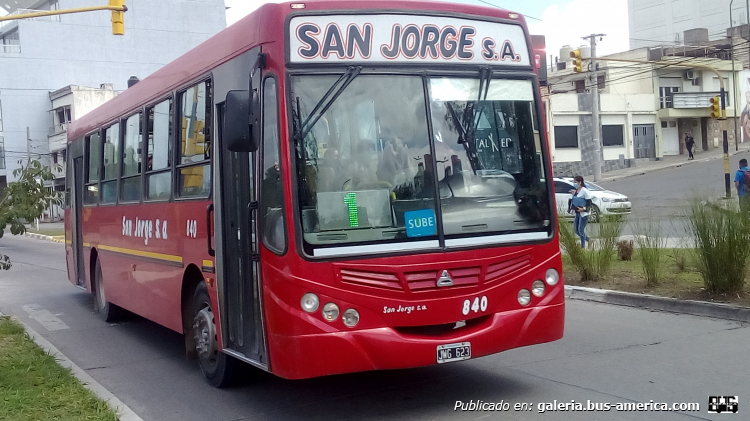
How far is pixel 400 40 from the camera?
593cm

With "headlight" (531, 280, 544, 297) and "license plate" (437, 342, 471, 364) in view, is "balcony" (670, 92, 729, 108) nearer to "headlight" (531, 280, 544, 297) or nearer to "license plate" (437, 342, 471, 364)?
"headlight" (531, 280, 544, 297)

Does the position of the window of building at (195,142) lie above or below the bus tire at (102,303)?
above

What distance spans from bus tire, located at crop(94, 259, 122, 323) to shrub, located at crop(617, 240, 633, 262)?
841cm

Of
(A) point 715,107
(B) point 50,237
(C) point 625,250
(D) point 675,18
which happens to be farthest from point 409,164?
(D) point 675,18

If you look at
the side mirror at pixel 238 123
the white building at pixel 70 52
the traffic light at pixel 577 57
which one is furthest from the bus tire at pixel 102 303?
the white building at pixel 70 52

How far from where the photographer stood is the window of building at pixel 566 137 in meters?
48.1

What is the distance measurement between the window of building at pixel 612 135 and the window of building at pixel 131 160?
4401cm

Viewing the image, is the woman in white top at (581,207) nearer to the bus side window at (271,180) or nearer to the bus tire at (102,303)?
the bus tire at (102,303)

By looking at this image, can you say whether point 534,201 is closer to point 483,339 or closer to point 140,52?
point 483,339

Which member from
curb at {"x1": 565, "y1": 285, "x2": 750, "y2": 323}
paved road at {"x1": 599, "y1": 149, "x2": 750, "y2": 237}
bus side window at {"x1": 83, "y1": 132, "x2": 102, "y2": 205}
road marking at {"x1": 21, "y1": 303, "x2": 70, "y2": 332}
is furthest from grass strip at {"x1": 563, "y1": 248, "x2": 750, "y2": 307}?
paved road at {"x1": 599, "y1": 149, "x2": 750, "y2": 237}

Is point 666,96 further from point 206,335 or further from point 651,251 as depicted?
point 206,335

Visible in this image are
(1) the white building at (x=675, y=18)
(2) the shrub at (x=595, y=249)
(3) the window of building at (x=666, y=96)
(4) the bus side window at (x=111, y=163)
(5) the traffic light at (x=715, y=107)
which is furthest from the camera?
(1) the white building at (x=675, y=18)

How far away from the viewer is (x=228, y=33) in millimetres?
6723

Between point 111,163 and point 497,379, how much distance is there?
613 cm
